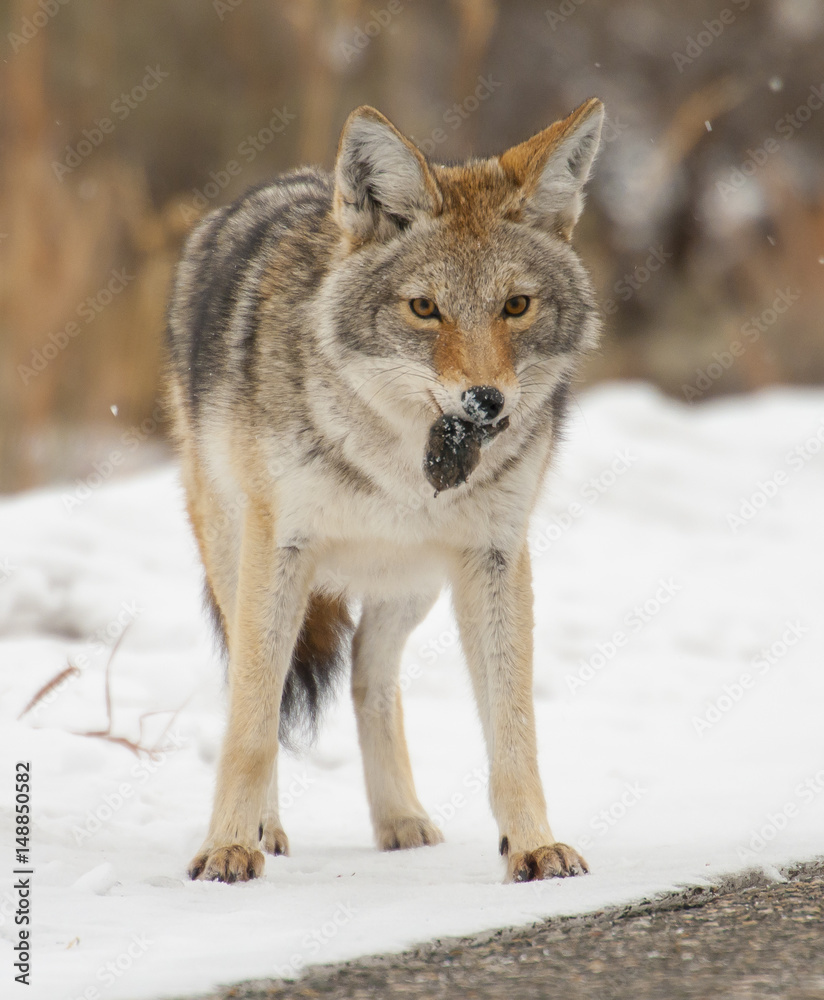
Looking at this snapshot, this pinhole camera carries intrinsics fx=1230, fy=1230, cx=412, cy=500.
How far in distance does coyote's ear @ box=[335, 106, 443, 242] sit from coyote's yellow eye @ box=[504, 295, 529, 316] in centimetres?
39

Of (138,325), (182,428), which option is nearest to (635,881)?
(182,428)

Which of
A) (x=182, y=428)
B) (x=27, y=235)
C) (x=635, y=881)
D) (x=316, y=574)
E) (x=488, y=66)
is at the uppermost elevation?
(x=488, y=66)

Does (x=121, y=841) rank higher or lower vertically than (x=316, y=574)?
lower

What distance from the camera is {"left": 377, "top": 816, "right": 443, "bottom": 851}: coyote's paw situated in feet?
13.7

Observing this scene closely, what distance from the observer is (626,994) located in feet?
7.09

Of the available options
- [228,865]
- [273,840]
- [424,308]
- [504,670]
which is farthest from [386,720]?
[424,308]

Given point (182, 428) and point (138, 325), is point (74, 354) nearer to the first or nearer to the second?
point (138, 325)

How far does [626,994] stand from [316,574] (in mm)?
1988

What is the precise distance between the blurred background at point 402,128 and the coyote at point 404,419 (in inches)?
44.9

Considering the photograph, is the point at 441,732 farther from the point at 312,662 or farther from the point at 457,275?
the point at 457,275

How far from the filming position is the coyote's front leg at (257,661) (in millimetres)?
3619

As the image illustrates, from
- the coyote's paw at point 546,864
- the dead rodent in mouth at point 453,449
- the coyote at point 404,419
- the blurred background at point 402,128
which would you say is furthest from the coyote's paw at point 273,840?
the blurred background at point 402,128

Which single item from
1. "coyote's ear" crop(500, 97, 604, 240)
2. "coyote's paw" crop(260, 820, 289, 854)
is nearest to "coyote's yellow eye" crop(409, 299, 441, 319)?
"coyote's ear" crop(500, 97, 604, 240)

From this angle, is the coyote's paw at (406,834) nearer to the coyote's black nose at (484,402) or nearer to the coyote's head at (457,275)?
the coyote's head at (457,275)
